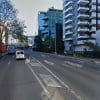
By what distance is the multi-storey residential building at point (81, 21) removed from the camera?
95.6 metres

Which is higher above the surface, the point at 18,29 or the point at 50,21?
the point at 50,21

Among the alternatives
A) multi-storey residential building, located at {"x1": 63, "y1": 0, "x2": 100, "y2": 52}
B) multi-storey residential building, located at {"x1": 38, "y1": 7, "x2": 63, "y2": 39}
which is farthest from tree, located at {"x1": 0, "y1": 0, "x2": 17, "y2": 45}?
multi-storey residential building, located at {"x1": 38, "y1": 7, "x2": 63, "y2": 39}

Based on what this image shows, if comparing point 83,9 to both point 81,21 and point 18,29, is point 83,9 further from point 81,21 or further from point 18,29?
point 18,29

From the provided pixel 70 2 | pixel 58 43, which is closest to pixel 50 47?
pixel 58 43

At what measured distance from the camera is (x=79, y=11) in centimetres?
9938

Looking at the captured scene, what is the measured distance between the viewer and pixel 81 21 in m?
99.2

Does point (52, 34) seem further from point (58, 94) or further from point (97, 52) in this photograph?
point (58, 94)

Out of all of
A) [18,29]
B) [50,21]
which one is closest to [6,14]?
[18,29]

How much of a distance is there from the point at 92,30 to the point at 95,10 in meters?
7.15

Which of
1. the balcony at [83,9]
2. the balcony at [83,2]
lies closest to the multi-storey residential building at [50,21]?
the balcony at [83,9]

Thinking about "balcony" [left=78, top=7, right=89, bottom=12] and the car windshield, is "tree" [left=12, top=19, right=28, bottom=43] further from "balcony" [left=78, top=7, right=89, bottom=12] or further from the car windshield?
"balcony" [left=78, top=7, right=89, bottom=12]

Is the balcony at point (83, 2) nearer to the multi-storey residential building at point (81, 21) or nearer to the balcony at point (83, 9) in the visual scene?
the multi-storey residential building at point (81, 21)

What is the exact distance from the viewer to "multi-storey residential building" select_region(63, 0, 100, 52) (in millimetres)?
95562

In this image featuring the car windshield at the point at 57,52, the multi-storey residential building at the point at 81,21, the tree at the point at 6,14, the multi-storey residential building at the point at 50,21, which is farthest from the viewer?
the multi-storey residential building at the point at 50,21
